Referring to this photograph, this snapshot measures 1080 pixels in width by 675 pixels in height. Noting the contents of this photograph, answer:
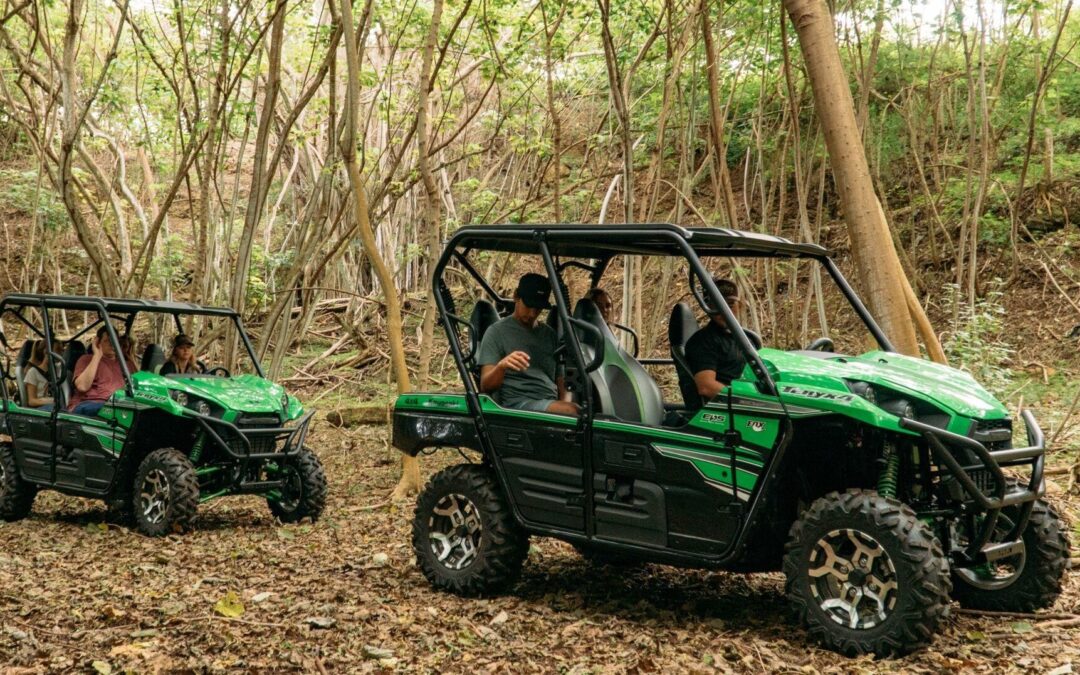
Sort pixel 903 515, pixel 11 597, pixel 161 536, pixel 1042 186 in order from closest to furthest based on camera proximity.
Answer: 1. pixel 903 515
2. pixel 11 597
3. pixel 161 536
4. pixel 1042 186

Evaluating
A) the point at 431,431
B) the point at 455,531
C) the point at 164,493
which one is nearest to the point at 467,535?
the point at 455,531

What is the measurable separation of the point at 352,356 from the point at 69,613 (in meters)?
11.6

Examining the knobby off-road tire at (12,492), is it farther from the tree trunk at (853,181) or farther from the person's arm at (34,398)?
the tree trunk at (853,181)

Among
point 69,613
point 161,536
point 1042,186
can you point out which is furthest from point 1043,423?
point 69,613

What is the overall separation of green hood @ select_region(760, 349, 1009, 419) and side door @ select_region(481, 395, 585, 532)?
45.1 inches

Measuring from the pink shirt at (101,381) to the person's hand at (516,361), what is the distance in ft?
15.2

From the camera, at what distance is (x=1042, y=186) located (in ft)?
49.3

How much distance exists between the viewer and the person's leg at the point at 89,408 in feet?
28.7

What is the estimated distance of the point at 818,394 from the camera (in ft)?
14.9

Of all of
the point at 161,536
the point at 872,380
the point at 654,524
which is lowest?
the point at 161,536

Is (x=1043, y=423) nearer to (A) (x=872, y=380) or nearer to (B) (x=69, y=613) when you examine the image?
(A) (x=872, y=380)

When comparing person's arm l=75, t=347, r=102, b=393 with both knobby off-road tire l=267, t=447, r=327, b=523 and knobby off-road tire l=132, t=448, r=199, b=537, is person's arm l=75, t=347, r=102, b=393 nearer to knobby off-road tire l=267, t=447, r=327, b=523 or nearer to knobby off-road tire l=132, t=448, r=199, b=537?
knobby off-road tire l=132, t=448, r=199, b=537

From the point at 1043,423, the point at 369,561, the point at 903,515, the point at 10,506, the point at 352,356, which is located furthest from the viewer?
the point at 352,356

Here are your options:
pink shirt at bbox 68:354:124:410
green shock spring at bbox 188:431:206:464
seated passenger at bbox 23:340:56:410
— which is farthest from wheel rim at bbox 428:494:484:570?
seated passenger at bbox 23:340:56:410
